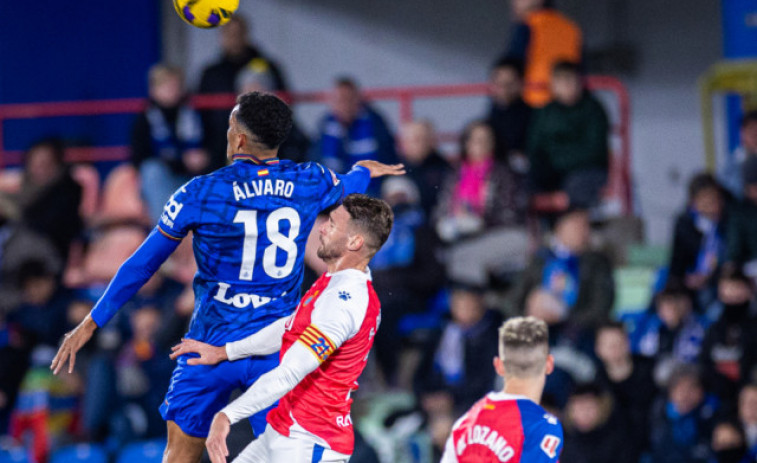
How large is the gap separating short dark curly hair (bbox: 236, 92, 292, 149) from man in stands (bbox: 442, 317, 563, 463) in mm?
1312

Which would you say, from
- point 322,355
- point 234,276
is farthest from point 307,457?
point 234,276

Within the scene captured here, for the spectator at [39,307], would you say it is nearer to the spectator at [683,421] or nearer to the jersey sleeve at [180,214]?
the spectator at [683,421]

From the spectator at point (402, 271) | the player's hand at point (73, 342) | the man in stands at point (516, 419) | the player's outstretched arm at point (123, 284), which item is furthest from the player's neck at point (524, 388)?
the spectator at point (402, 271)

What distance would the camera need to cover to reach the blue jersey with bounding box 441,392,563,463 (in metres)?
5.00

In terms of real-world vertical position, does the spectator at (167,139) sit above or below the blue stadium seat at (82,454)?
above

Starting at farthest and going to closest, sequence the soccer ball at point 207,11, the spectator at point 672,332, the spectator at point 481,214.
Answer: the spectator at point 481,214 < the spectator at point 672,332 < the soccer ball at point 207,11

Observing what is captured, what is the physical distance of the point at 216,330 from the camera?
516 cm

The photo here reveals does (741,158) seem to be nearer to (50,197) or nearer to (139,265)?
(50,197)

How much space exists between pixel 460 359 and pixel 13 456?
3528 millimetres

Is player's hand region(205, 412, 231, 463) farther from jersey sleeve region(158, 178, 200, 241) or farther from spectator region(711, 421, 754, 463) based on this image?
spectator region(711, 421, 754, 463)

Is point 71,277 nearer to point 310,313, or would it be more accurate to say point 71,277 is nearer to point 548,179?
point 548,179

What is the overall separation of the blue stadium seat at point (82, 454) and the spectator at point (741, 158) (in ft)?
17.5

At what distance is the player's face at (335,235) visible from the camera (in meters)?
4.93

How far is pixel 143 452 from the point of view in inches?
364
